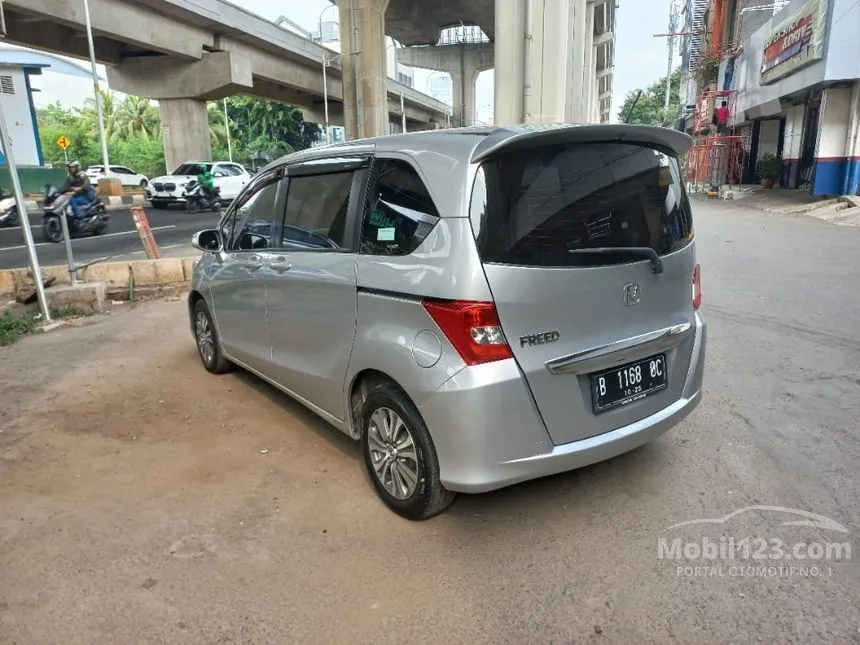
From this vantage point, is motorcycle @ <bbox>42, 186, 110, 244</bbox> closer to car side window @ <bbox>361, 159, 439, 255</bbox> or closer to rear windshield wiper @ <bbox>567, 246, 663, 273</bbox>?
car side window @ <bbox>361, 159, 439, 255</bbox>

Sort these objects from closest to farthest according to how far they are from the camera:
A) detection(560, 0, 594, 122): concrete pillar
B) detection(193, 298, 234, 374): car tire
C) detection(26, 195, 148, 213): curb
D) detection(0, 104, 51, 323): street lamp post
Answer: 1. detection(193, 298, 234, 374): car tire
2. detection(0, 104, 51, 323): street lamp post
3. detection(26, 195, 148, 213): curb
4. detection(560, 0, 594, 122): concrete pillar

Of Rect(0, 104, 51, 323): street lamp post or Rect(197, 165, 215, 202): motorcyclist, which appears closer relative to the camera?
Rect(0, 104, 51, 323): street lamp post

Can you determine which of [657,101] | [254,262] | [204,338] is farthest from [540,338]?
[657,101]

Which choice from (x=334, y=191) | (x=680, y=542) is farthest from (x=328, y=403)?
(x=680, y=542)

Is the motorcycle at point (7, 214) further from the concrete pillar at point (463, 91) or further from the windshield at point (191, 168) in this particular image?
the concrete pillar at point (463, 91)

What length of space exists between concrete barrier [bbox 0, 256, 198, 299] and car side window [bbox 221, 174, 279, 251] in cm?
397

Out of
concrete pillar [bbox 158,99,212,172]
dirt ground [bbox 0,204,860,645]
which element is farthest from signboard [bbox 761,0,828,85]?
concrete pillar [bbox 158,99,212,172]

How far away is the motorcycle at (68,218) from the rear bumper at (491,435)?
13.0 meters

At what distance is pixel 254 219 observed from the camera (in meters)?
4.48

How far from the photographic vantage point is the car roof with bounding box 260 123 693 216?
2.75m

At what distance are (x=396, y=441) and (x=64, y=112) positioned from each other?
7894 centimetres

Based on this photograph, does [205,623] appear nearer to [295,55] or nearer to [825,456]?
[825,456]

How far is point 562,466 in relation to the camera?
112 inches

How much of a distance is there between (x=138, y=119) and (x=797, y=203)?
6236cm
